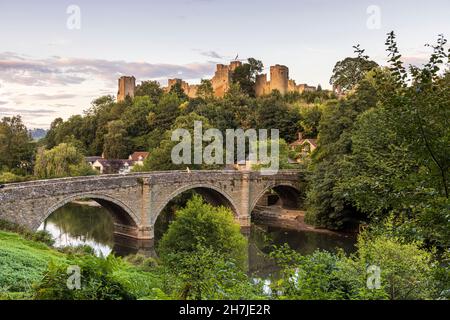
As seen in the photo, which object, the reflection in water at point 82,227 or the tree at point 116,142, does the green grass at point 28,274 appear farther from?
the tree at point 116,142

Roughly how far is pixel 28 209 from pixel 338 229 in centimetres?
1958

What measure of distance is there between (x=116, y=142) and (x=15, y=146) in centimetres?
1446

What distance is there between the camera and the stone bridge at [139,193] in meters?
21.5

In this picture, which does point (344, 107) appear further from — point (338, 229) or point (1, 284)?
point (1, 284)

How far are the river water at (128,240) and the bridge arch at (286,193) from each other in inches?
109

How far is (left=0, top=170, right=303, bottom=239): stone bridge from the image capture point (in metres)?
21.5

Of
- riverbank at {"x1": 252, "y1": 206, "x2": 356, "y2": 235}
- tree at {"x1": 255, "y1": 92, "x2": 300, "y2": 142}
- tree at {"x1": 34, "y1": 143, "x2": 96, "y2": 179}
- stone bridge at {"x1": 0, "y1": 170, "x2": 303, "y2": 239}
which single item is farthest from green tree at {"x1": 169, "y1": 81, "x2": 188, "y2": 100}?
stone bridge at {"x1": 0, "y1": 170, "x2": 303, "y2": 239}

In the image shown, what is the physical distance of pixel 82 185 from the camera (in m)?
24.9

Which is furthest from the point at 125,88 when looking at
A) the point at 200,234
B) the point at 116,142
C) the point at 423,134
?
the point at 423,134

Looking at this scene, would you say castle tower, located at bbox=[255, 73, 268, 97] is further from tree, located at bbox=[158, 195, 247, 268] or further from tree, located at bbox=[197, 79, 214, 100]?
tree, located at bbox=[158, 195, 247, 268]

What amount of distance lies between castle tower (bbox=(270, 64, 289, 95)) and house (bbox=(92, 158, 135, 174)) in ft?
82.3

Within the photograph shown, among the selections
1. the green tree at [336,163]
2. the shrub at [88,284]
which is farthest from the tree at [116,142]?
the shrub at [88,284]

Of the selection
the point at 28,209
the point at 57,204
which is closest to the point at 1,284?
the point at 28,209

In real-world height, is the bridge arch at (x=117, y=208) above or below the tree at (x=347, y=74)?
below
